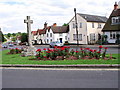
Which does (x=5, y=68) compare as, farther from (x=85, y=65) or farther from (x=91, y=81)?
(x=91, y=81)

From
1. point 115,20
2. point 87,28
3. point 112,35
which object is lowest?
point 112,35

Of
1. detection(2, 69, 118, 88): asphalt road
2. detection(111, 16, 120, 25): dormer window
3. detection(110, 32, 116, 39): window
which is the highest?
detection(111, 16, 120, 25): dormer window

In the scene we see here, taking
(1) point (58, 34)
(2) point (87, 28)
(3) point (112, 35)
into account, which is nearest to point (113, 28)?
(3) point (112, 35)

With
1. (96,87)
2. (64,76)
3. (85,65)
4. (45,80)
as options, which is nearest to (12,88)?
(45,80)

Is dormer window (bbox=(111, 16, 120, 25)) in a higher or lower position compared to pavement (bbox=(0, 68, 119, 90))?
higher

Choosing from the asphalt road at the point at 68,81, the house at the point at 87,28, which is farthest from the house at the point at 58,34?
the asphalt road at the point at 68,81

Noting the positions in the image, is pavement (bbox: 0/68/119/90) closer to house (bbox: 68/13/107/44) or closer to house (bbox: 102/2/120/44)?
house (bbox: 102/2/120/44)

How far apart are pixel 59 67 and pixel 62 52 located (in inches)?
110

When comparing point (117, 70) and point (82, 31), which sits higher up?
point (82, 31)

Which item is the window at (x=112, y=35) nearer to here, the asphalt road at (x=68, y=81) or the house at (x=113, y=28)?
the house at (x=113, y=28)

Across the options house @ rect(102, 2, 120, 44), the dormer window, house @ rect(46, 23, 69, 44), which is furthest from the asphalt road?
house @ rect(46, 23, 69, 44)

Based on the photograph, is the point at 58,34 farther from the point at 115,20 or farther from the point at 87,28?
the point at 115,20

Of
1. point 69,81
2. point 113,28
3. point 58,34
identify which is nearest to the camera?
point 69,81

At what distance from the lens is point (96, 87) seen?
20.5 ft
